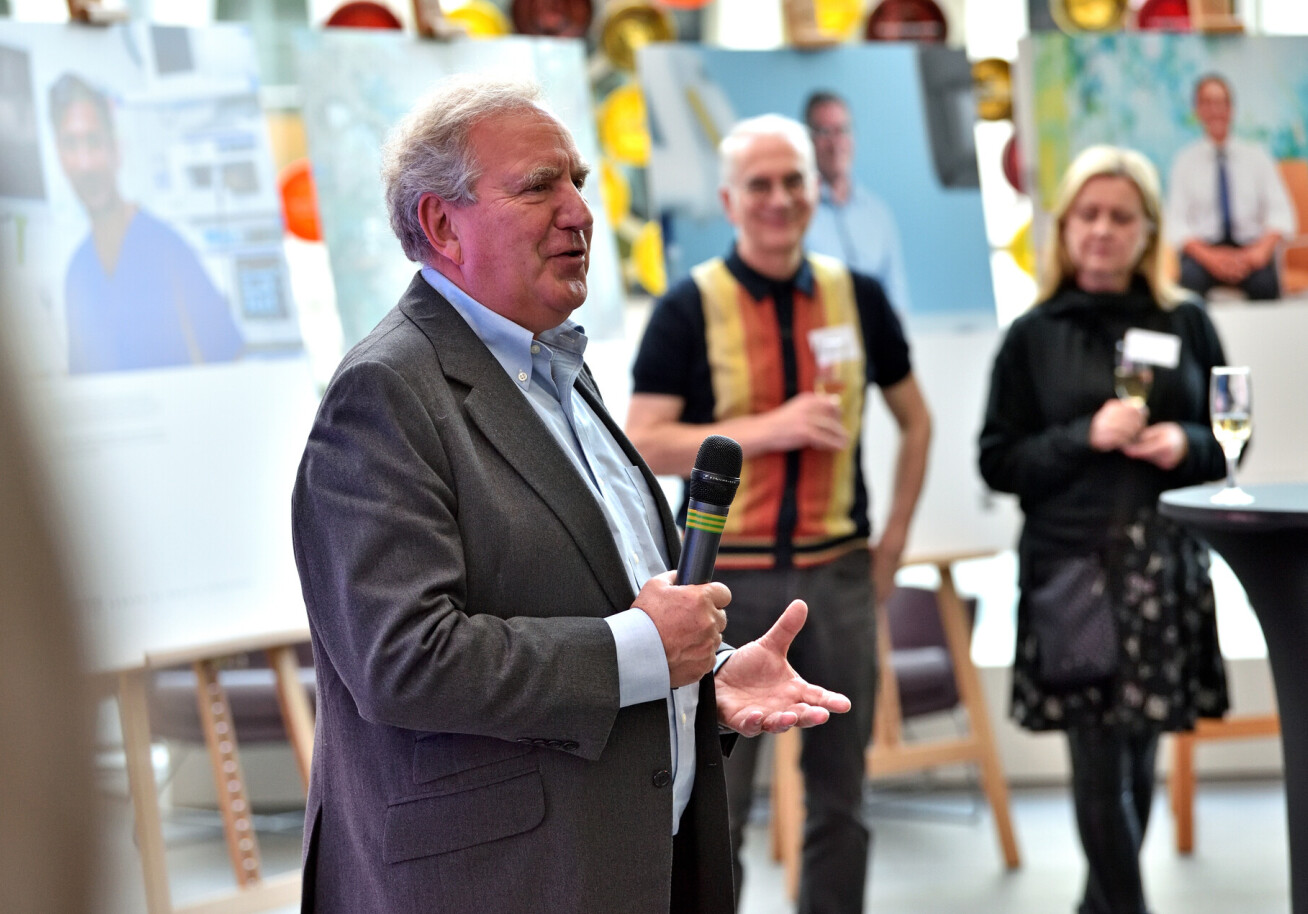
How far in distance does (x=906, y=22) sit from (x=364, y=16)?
6.01 feet

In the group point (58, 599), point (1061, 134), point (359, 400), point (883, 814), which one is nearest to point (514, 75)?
point (359, 400)

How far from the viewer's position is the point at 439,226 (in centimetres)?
163

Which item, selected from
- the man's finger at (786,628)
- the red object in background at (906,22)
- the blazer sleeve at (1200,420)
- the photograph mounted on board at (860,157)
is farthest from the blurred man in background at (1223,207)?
the man's finger at (786,628)

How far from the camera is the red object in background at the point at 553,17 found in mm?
4852

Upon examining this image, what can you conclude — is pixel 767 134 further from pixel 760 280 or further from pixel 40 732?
pixel 40 732

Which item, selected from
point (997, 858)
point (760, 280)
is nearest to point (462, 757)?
point (760, 280)

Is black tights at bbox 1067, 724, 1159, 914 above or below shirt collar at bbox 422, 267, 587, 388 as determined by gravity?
below

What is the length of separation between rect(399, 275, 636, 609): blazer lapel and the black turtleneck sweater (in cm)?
178

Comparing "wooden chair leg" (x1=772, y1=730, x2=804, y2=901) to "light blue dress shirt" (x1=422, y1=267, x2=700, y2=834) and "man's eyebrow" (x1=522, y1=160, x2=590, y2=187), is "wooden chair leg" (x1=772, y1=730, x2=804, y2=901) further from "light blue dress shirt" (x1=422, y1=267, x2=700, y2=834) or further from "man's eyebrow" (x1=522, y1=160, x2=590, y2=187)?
"man's eyebrow" (x1=522, y1=160, x2=590, y2=187)

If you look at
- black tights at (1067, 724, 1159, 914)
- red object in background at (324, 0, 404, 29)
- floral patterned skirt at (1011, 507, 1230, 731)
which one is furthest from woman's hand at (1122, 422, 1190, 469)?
red object in background at (324, 0, 404, 29)

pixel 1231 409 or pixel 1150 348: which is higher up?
pixel 1150 348

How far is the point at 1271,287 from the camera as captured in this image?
166 inches

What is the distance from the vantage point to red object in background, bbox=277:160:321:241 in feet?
14.6

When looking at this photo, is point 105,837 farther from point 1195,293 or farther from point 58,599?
point 1195,293
